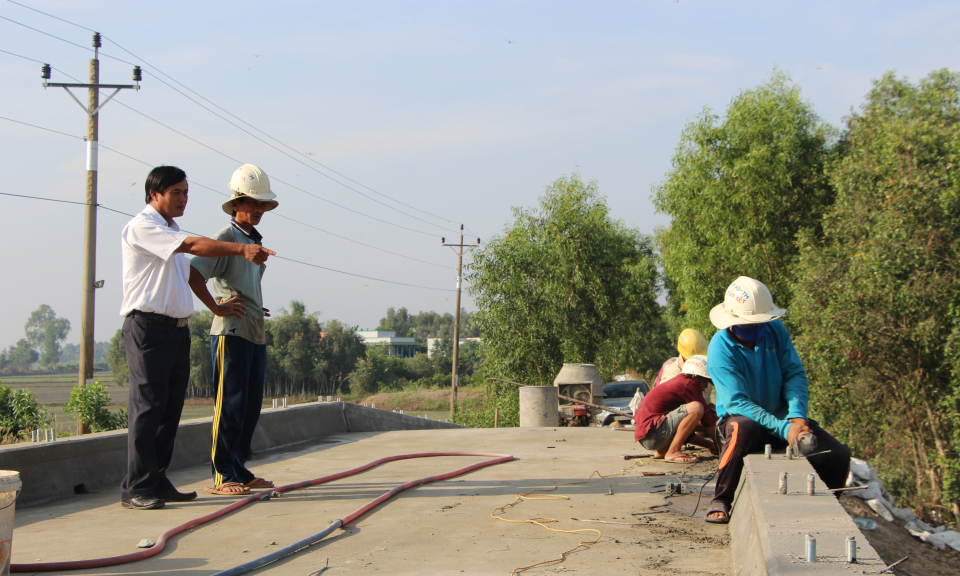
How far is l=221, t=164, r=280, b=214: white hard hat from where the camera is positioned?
5.04 m

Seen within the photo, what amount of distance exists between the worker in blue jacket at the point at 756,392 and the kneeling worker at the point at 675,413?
71.6 inches

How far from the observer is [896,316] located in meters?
19.1

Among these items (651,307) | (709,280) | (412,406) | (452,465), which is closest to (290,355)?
(412,406)

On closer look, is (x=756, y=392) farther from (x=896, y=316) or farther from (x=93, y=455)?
(x=896, y=316)

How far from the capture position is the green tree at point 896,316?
18.9 meters

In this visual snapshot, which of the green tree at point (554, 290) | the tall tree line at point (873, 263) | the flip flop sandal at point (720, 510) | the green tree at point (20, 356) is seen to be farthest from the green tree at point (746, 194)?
the green tree at point (20, 356)

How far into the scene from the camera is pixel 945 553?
4785mm

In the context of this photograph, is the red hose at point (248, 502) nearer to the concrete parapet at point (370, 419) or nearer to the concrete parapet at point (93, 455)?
the concrete parapet at point (93, 455)

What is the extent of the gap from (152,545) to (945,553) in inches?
186

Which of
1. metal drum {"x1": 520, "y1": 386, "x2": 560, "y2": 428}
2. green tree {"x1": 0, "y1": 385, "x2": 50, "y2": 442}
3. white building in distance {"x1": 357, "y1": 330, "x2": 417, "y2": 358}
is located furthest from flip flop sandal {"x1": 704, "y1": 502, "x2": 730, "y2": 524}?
white building in distance {"x1": 357, "y1": 330, "x2": 417, "y2": 358}

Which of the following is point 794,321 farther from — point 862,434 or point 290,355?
point 290,355

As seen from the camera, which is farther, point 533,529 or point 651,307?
point 651,307

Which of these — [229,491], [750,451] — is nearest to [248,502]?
[229,491]

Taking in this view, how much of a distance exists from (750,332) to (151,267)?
3605 millimetres
